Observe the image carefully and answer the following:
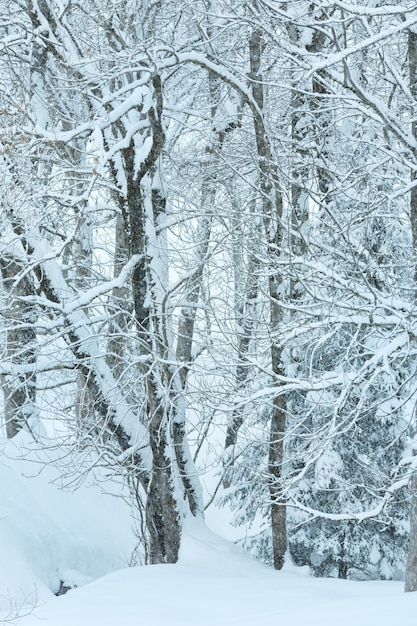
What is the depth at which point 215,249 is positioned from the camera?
35.3 ft

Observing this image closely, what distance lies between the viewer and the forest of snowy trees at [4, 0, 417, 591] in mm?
8414

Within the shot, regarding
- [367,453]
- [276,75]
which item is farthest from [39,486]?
[276,75]

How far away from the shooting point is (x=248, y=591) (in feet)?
25.1

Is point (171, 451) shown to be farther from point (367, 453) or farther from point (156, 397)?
point (367, 453)

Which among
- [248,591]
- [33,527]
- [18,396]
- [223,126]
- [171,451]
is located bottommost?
[248,591]

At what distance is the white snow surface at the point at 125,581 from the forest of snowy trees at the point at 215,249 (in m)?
0.64

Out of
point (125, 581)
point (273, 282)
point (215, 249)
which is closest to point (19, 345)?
point (215, 249)

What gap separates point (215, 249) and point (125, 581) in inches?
169

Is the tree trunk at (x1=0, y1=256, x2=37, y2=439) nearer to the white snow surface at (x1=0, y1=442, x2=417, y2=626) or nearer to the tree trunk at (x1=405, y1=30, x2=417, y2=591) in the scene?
the white snow surface at (x1=0, y1=442, x2=417, y2=626)

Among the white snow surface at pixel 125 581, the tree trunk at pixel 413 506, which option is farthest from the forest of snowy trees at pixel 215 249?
the white snow surface at pixel 125 581

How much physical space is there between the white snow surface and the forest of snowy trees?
64 cm

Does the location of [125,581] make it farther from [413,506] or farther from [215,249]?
[215,249]

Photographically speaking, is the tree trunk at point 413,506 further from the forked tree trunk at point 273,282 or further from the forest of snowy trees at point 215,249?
the forked tree trunk at point 273,282

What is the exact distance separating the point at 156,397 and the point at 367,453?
3927mm
